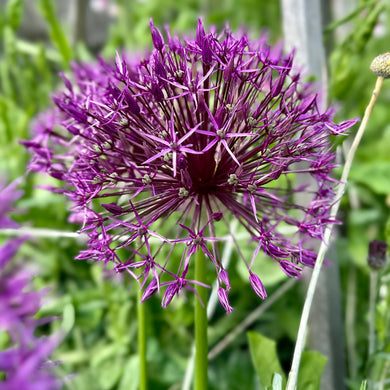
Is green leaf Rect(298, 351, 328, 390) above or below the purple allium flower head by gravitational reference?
below

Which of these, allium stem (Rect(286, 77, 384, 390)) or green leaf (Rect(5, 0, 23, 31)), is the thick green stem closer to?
allium stem (Rect(286, 77, 384, 390))

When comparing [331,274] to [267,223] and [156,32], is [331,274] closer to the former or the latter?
[267,223]

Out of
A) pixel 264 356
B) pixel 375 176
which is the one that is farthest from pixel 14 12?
pixel 264 356

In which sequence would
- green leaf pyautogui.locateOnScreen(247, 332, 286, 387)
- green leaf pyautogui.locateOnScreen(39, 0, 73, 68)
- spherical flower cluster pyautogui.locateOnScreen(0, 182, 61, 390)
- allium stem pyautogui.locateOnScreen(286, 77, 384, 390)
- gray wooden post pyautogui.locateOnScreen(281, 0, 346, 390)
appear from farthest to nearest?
green leaf pyautogui.locateOnScreen(39, 0, 73, 68) → gray wooden post pyautogui.locateOnScreen(281, 0, 346, 390) → green leaf pyautogui.locateOnScreen(247, 332, 286, 387) → allium stem pyautogui.locateOnScreen(286, 77, 384, 390) → spherical flower cluster pyautogui.locateOnScreen(0, 182, 61, 390)

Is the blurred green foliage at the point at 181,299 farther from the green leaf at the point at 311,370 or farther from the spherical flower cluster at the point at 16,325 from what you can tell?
the spherical flower cluster at the point at 16,325

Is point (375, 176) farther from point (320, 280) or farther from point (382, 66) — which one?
point (382, 66)

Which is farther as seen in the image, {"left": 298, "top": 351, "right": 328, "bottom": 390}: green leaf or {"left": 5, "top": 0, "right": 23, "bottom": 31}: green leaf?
{"left": 5, "top": 0, "right": 23, "bottom": 31}: green leaf

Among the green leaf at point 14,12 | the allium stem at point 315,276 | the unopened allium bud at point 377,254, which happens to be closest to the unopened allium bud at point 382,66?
the allium stem at point 315,276

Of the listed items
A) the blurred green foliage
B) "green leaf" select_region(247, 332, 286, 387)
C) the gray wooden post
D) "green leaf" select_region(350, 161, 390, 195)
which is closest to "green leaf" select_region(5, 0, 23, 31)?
the blurred green foliage
